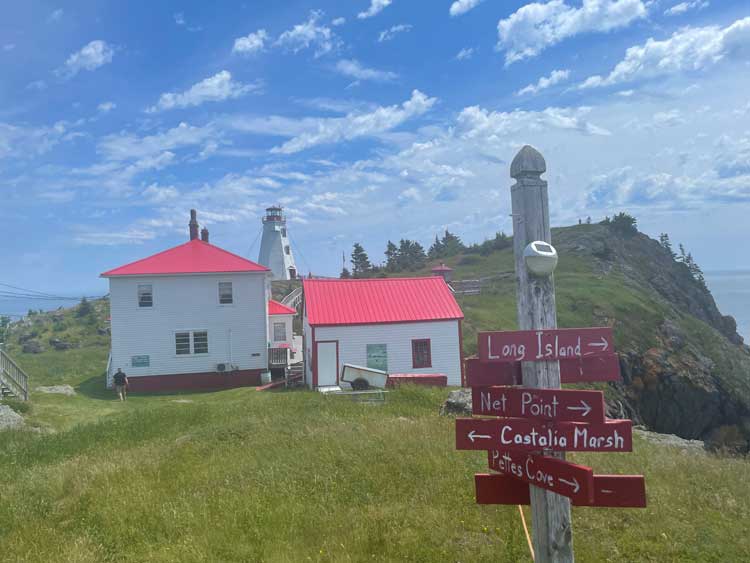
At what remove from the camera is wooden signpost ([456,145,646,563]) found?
3.68m

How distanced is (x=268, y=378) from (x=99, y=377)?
1131cm

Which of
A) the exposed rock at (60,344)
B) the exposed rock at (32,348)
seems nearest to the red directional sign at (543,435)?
the exposed rock at (60,344)

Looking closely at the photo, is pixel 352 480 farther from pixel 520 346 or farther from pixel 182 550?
pixel 520 346

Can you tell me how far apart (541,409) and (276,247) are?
69872 millimetres

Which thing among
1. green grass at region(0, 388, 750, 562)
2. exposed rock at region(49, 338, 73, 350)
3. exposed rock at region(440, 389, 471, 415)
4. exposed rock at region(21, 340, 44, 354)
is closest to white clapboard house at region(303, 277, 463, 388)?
A: exposed rock at region(440, 389, 471, 415)

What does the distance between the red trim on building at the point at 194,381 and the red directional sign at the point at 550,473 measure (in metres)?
26.5

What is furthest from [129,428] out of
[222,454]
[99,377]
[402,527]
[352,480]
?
[99,377]

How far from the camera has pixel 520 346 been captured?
3910 millimetres

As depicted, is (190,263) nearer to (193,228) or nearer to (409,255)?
(193,228)

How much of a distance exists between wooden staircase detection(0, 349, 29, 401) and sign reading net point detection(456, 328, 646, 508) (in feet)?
71.6

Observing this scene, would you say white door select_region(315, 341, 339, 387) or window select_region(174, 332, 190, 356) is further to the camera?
window select_region(174, 332, 190, 356)

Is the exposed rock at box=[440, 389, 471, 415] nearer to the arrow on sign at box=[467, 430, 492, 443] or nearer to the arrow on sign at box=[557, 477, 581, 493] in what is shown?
the arrow on sign at box=[467, 430, 492, 443]

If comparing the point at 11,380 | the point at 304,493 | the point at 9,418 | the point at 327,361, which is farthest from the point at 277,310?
the point at 304,493

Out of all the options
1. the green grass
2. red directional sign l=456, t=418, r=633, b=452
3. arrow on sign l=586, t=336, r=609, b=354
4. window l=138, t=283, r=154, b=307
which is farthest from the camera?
window l=138, t=283, r=154, b=307
